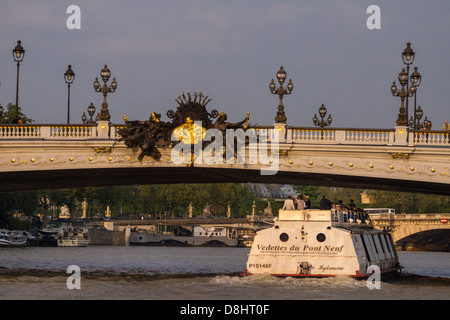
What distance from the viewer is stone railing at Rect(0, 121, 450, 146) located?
4653 cm

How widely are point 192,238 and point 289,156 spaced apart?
79153mm

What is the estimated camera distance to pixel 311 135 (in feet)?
157

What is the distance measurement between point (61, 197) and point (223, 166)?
2991 inches

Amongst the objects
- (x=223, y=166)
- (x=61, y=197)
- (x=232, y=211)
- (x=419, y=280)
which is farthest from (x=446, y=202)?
(x=223, y=166)

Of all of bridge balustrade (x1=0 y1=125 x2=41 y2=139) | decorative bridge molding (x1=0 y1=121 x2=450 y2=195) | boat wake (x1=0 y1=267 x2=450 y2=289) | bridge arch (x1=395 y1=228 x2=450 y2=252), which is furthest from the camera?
bridge arch (x1=395 y1=228 x2=450 y2=252)

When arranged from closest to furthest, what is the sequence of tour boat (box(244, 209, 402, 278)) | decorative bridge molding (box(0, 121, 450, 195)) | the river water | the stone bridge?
the river water < tour boat (box(244, 209, 402, 278)) < decorative bridge molding (box(0, 121, 450, 195)) < the stone bridge

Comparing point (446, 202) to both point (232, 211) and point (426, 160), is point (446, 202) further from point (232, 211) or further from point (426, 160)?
point (426, 160)

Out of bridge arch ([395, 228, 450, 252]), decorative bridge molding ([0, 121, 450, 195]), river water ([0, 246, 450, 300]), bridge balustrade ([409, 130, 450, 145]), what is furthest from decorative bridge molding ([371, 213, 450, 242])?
bridge balustrade ([409, 130, 450, 145])

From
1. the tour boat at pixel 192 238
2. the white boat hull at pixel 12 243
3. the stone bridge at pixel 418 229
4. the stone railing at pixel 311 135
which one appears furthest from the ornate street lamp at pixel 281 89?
the tour boat at pixel 192 238

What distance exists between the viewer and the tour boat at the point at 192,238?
4850 inches

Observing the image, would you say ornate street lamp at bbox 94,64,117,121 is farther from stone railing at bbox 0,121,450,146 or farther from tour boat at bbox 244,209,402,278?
tour boat at bbox 244,209,402,278

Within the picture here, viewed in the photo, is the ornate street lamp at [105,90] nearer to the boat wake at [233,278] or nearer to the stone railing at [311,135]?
the stone railing at [311,135]

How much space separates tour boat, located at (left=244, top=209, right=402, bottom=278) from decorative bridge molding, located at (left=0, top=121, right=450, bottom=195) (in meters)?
2.48

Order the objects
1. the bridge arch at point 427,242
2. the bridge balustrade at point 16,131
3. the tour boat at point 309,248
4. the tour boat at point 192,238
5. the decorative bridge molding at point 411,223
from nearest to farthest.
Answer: the tour boat at point 309,248
the bridge balustrade at point 16,131
the decorative bridge molding at point 411,223
the bridge arch at point 427,242
the tour boat at point 192,238
